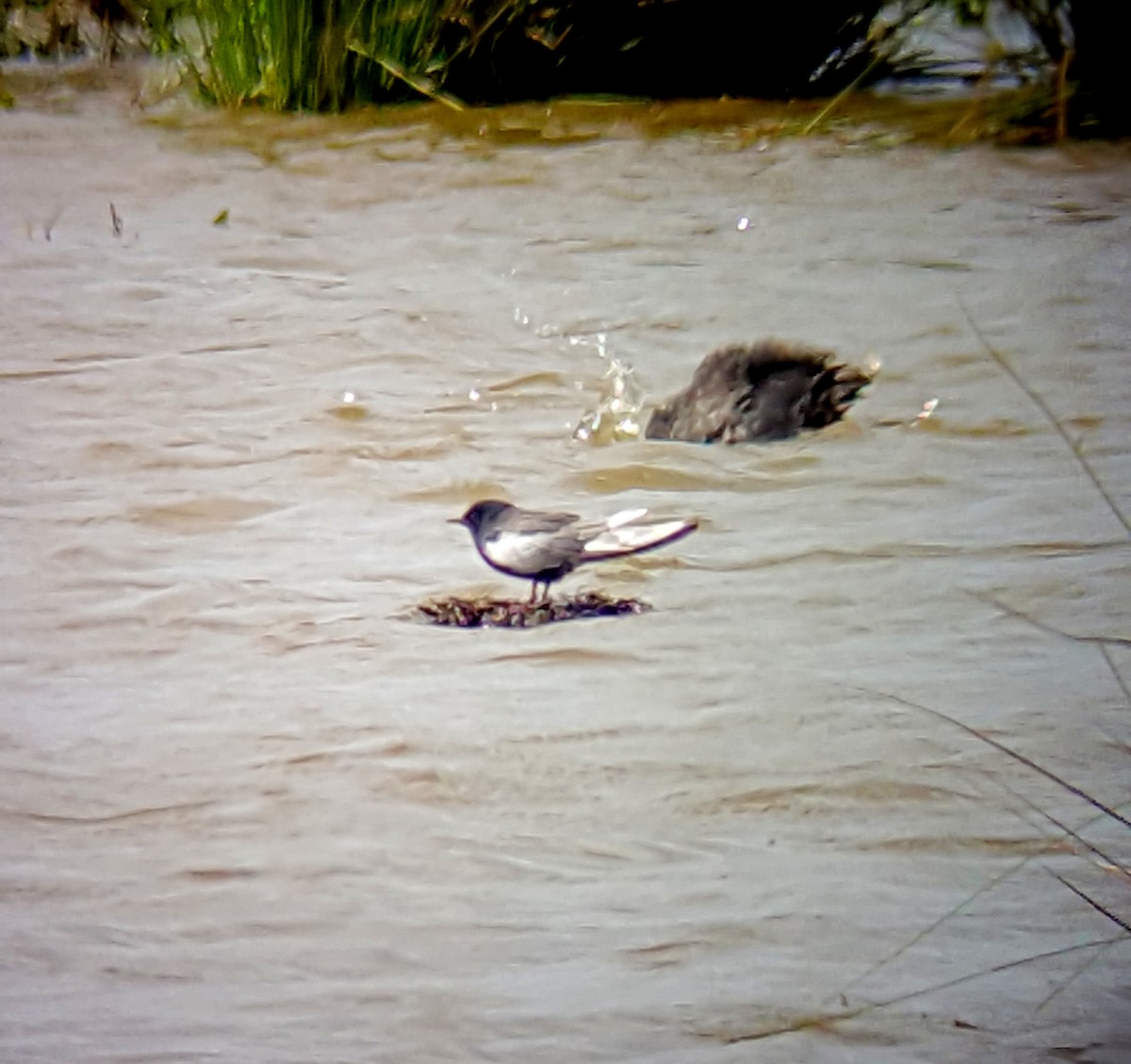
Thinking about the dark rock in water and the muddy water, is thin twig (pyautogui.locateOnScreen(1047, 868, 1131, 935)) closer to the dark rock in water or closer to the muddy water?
the muddy water

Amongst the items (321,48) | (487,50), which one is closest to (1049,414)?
(487,50)

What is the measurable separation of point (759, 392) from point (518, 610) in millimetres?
349

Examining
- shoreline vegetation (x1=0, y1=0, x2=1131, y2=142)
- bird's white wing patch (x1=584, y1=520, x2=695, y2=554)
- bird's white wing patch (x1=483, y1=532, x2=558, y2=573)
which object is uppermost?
shoreline vegetation (x1=0, y1=0, x2=1131, y2=142)

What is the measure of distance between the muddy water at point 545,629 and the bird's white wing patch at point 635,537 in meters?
0.02

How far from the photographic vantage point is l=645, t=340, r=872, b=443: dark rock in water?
1661 millimetres

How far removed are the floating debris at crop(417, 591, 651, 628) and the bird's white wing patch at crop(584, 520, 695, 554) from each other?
55 millimetres

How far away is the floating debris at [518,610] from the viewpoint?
154cm

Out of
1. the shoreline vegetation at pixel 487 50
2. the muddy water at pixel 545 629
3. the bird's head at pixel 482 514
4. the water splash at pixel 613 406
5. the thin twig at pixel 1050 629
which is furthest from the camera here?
the shoreline vegetation at pixel 487 50

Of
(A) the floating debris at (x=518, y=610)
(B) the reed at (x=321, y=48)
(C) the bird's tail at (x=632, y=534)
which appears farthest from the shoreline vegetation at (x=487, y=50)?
(A) the floating debris at (x=518, y=610)

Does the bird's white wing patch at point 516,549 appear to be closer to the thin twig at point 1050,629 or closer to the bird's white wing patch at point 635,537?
the bird's white wing patch at point 635,537

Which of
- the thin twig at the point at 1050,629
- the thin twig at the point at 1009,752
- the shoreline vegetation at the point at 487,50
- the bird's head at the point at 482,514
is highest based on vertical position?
the shoreline vegetation at the point at 487,50

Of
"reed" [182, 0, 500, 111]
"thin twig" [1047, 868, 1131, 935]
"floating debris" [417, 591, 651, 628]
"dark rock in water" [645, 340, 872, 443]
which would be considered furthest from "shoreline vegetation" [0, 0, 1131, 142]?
"thin twig" [1047, 868, 1131, 935]

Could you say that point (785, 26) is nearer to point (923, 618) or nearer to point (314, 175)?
point (314, 175)

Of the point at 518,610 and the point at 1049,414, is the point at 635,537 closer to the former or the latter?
the point at 518,610
